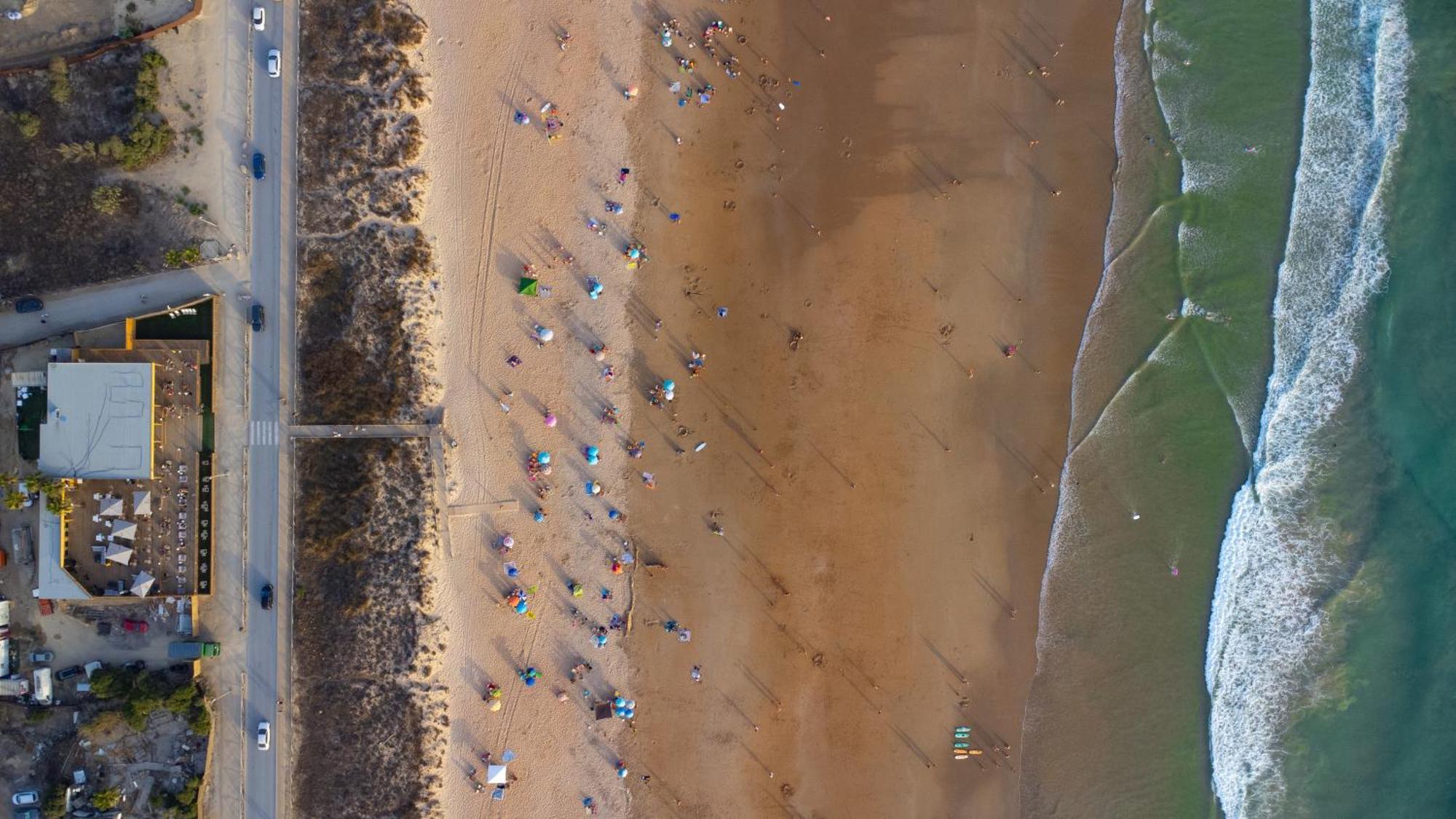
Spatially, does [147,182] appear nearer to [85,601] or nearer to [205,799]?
[85,601]

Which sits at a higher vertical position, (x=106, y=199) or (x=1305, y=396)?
(x=106, y=199)

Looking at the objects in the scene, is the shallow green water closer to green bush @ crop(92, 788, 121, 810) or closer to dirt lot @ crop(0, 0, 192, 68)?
green bush @ crop(92, 788, 121, 810)

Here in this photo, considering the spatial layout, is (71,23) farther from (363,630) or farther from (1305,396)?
(1305,396)

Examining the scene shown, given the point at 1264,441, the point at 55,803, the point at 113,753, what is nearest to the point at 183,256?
the point at 113,753

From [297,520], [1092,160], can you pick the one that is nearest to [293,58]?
[297,520]

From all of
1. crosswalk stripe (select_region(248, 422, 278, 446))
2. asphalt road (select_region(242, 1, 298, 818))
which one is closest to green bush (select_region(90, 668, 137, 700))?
asphalt road (select_region(242, 1, 298, 818))

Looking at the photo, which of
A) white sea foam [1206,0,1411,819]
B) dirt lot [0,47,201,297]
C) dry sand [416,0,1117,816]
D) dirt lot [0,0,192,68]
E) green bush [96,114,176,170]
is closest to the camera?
green bush [96,114,176,170]
